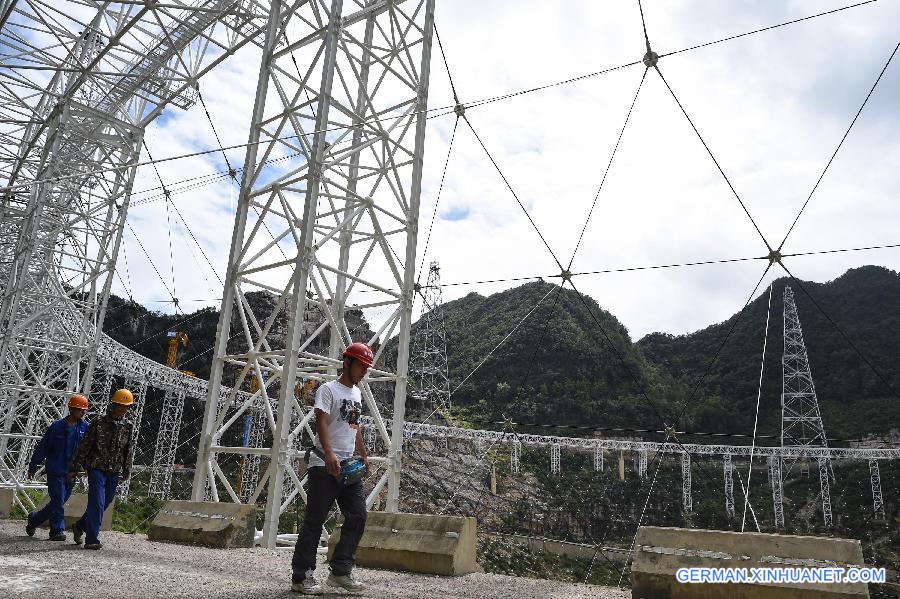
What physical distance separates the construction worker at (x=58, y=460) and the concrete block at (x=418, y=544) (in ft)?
10.4

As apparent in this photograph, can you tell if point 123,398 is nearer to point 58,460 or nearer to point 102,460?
point 102,460

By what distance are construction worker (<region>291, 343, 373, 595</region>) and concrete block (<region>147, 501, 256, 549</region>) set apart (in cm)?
296

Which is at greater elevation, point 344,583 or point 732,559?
point 732,559

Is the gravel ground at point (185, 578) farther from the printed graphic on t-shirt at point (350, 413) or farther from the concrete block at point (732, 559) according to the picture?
the printed graphic on t-shirt at point (350, 413)

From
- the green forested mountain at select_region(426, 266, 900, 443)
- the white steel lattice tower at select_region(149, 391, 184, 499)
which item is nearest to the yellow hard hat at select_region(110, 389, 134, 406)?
the white steel lattice tower at select_region(149, 391, 184, 499)

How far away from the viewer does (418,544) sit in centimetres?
554

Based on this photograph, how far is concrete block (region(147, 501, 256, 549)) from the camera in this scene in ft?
21.8

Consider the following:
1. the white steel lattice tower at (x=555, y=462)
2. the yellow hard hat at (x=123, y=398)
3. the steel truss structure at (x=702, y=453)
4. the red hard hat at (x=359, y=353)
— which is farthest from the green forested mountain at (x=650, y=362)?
the red hard hat at (x=359, y=353)

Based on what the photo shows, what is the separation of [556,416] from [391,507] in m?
69.4

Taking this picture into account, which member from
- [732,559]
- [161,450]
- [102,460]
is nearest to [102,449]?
[102,460]

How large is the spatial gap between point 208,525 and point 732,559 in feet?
16.6

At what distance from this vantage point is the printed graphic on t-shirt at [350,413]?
407cm

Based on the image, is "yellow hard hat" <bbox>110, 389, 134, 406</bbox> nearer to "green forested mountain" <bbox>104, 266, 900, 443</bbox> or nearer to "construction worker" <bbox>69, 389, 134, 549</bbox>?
"construction worker" <bbox>69, 389, 134, 549</bbox>

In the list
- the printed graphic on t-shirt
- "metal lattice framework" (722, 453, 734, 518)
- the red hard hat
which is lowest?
"metal lattice framework" (722, 453, 734, 518)
